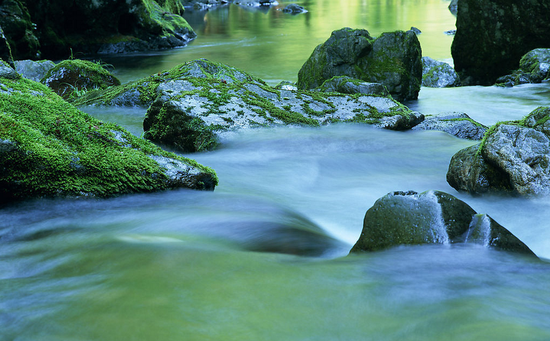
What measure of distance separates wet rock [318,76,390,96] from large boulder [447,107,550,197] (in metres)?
4.58

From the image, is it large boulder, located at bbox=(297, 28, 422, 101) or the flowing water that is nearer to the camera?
the flowing water

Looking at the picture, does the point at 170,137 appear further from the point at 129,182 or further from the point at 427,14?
the point at 427,14

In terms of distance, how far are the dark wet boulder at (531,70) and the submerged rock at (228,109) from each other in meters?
6.98

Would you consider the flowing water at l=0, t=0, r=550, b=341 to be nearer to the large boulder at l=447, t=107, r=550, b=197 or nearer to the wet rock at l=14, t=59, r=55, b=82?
the large boulder at l=447, t=107, r=550, b=197

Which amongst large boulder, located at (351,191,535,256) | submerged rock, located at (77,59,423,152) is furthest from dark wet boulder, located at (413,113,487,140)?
large boulder, located at (351,191,535,256)

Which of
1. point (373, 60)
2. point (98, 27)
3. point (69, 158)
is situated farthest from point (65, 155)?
point (98, 27)

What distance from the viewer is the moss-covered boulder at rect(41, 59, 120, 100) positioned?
9859mm

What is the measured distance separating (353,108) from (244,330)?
19.5 ft

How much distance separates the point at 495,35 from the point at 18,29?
17.3 meters

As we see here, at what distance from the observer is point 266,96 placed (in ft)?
24.1

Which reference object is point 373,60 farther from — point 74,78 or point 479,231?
point 479,231

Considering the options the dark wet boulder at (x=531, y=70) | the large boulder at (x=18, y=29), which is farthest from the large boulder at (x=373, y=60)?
the large boulder at (x=18, y=29)

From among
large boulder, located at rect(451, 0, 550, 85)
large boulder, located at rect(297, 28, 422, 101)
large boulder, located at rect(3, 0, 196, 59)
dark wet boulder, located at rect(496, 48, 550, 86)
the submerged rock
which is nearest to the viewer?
the submerged rock

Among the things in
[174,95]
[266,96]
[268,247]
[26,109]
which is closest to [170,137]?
[174,95]
